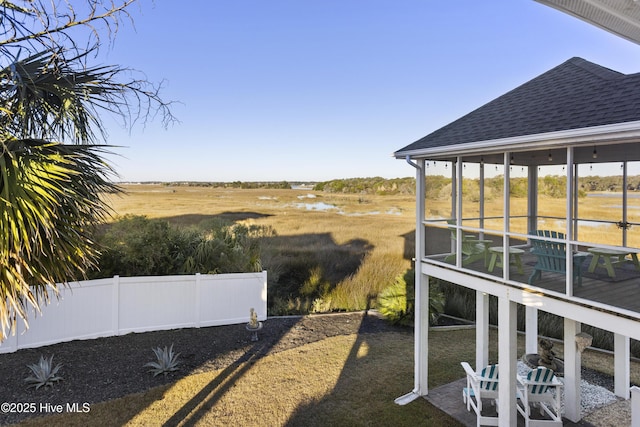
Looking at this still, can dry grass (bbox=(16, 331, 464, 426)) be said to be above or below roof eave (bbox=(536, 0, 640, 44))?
below

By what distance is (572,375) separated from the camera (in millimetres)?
5418

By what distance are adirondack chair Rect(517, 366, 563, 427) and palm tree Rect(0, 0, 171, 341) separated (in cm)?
612

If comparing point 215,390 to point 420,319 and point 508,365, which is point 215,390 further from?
point 508,365

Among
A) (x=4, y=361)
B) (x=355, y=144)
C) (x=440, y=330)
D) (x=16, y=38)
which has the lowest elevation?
(x=440, y=330)

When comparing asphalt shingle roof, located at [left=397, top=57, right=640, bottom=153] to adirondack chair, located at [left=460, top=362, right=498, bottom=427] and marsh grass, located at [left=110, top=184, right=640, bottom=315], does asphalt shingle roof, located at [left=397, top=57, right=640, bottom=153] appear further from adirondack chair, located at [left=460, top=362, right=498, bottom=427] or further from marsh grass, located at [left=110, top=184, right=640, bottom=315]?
adirondack chair, located at [left=460, top=362, right=498, bottom=427]

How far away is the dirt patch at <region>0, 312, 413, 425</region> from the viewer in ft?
19.2

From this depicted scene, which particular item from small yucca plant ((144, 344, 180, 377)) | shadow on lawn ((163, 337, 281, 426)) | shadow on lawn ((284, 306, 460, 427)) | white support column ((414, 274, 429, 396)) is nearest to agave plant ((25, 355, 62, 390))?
small yucca plant ((144, 344, 180, 377))

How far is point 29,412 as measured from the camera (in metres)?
5.29

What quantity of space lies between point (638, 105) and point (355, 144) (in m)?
22.8

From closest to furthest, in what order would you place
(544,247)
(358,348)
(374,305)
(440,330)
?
(544,247)
(358,348)
(440,330)
(374,305)

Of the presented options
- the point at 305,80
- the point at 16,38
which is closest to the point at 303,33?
the point at 305,80

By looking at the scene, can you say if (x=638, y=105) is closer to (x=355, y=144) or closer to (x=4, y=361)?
(x=4, y=361)

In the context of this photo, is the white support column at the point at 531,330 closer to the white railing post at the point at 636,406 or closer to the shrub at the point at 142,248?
the white railing post at the point at 636,406

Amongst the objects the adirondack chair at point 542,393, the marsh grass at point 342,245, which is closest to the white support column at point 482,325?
the adirondack chair at point 542,393
